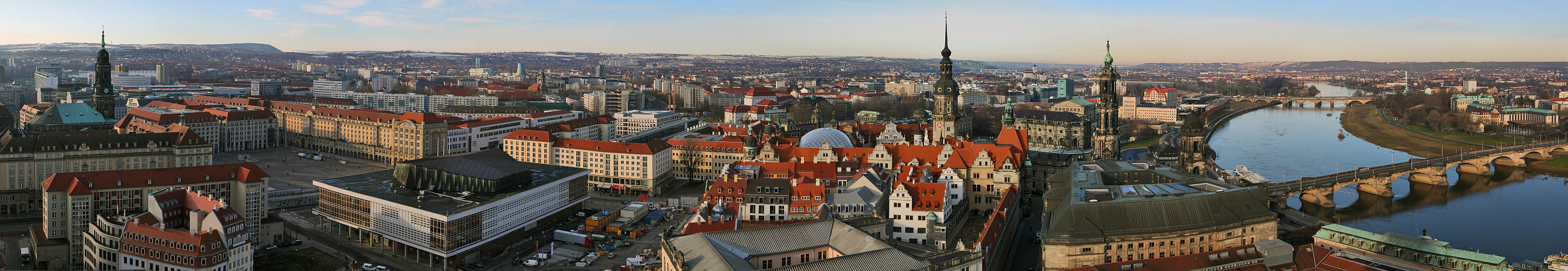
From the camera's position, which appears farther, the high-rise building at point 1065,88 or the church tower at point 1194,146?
the high-rise building at point 1065,88

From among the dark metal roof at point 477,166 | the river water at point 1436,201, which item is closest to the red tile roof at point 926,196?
the dark metal roof at point 477,166

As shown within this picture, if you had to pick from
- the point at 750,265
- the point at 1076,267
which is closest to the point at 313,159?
the point at 750,265

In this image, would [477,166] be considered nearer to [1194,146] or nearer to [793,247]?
[793,247]

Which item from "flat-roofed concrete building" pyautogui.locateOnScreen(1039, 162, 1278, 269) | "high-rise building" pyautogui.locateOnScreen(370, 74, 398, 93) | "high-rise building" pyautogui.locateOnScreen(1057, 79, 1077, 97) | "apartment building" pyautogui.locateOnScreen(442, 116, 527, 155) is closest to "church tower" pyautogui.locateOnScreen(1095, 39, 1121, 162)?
"flat-roofed concrete building" pyautogui.locateOnScreen(1039, 162, 1278, 269)

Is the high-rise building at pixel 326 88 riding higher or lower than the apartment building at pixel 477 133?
higher

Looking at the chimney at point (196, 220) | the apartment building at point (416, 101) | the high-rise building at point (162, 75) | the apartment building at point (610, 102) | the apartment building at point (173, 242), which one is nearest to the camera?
the apartment building at point (173, 242)

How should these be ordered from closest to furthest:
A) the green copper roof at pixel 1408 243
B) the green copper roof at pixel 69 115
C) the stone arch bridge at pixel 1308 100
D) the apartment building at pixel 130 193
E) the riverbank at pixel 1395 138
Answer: the green copper roof at pixel 1408 243 < the apartment building at pixel 130 193 < the green copper roof at pixel 69 115 < the riverbank at pixel 1395 138 < the stone arch bridge at pixel 1308 100

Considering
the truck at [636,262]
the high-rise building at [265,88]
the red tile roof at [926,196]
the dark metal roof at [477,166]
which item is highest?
the high-rise building at [265,88]

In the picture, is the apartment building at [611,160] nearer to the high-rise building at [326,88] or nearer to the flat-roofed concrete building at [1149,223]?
the flat-roofed concrete building at [1149,223]
